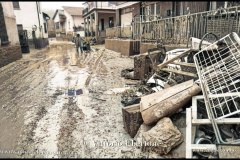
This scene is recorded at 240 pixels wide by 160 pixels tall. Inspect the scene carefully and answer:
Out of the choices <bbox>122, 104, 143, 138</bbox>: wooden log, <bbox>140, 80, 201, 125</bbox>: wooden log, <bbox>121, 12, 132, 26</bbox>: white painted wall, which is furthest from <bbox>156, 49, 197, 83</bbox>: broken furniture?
<bbox>121, 12, 132, 26</bbox>: white painted wall

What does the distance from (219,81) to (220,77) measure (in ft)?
0.39

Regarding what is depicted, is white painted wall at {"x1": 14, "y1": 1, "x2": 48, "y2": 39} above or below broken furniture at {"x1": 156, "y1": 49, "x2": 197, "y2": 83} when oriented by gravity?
above

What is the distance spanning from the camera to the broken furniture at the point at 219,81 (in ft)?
10.4

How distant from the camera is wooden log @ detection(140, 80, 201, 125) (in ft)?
11.2

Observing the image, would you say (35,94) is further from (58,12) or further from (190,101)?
(58,12)

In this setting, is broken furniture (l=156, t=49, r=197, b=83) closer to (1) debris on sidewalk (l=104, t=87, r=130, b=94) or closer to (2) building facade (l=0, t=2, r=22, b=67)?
(1) debris on sidewalk (l=104, t=87, r=130, b=94)

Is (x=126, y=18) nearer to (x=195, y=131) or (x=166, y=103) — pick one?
(x=166, y=103)

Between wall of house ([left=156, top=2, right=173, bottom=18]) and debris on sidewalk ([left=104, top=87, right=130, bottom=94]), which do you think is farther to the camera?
wall of house ([left=156, top=2, right=173, bottom=18])

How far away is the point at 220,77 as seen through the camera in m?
3.83

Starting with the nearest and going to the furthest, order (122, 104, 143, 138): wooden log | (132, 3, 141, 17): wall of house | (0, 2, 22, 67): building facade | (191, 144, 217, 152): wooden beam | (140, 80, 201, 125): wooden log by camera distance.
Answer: (191, 144, 217, 152): wooden beam, (140, 80, 201, 125): wooden log, (122, 104, 143, 138): wooden log, (0, 2, 22, 67): building facade, (132, 3, 141, 17): wall of house

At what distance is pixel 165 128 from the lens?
3.09m

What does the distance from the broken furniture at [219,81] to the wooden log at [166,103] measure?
9.7 inches

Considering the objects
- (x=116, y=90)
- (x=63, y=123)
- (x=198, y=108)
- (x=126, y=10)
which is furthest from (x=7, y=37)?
(x=126, y=10)

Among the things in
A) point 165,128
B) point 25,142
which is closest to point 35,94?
point 25,142
